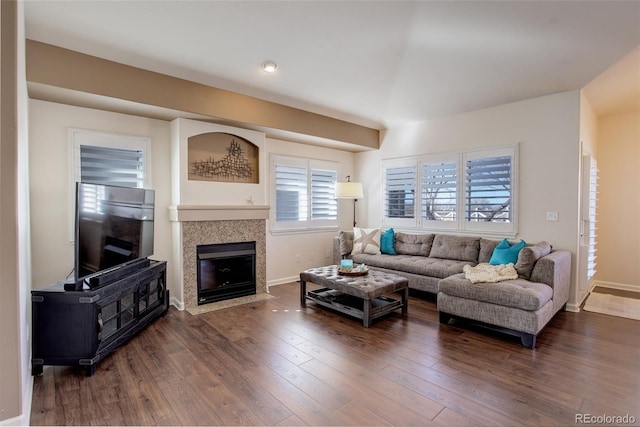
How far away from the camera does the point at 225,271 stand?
456 centimetres

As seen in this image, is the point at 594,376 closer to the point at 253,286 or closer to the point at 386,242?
the point at 386,242

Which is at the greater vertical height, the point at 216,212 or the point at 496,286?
the point at 216,212

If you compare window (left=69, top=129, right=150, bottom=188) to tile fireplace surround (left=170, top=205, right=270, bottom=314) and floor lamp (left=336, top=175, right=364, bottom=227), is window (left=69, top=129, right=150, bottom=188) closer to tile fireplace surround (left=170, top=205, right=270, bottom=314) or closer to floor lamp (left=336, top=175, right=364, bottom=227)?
tile fireplace surround (left=170, top=205, right=270, bottom=314)

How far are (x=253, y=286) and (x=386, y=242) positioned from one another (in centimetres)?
228

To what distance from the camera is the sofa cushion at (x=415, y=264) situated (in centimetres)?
430

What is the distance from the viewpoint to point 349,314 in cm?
364

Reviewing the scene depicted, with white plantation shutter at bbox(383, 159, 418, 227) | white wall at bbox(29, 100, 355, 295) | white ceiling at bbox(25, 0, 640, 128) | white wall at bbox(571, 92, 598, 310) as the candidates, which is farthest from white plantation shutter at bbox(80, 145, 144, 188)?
white wall at bbox(571, 92, 598, 310)

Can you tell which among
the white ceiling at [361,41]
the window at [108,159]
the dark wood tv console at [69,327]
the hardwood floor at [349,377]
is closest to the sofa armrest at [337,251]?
the hardwood floor at [349,377]

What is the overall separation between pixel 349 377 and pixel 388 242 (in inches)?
124

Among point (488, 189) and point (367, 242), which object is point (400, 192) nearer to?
point (367, 242)

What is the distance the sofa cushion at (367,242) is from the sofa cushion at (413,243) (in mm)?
360

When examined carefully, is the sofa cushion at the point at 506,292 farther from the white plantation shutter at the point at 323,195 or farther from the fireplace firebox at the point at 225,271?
the white plantation shutter at the point at 323,195

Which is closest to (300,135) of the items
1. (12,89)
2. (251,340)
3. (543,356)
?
(251,340)

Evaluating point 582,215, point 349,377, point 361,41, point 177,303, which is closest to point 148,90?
point 361,41
